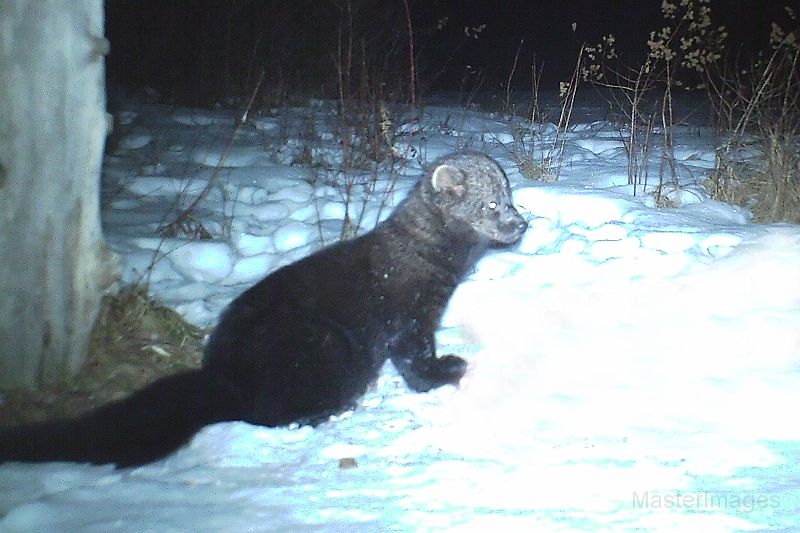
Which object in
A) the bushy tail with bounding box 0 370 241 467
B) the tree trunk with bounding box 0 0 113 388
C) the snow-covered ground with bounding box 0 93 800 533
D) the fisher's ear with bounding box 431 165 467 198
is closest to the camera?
the snow-covered ground with bounding box 0 93 800 533

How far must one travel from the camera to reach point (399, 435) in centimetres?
356

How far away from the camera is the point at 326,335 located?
382 centimetres

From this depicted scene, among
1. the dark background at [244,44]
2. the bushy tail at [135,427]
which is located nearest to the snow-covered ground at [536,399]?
the bushy tail at [135,427]

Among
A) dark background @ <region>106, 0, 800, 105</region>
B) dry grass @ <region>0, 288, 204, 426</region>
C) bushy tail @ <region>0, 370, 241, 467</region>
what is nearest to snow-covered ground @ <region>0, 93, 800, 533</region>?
bushy tail @ <region>0, 370, 241, 467</region>

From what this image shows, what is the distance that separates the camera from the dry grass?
3.86m

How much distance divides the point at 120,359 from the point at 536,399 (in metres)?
2.09

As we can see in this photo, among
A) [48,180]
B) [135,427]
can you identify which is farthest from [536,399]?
[48,180]

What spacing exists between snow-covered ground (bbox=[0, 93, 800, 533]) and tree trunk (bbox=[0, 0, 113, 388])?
788mm

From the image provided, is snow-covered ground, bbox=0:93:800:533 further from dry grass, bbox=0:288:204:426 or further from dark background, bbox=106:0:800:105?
dark background, bbox=106:0:800:105

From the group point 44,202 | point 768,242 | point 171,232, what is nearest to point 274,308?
point 44,202

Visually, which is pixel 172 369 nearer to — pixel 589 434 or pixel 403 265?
pixel 403 265

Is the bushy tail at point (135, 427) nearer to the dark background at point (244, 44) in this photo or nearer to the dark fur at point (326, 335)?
the dark fur at point (326, 335)

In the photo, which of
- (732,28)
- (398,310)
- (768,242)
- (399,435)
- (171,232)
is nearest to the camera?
(399,435)

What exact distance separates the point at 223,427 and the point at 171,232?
265 cm
